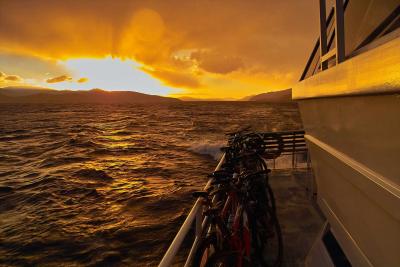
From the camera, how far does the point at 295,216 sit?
208 inches

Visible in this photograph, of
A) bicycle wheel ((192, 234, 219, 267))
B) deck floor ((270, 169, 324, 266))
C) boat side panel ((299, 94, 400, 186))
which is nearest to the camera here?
boat side panel ((299, 94, 400, 186))

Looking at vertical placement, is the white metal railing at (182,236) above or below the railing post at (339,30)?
below

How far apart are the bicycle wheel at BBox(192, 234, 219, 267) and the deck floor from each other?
165 centimetres

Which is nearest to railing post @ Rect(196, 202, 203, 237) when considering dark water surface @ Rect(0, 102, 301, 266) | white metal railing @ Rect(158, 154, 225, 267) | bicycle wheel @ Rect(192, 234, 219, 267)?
white metal railing @ Rect(158, 154, 225, 267)

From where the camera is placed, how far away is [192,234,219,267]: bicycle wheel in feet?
8.71

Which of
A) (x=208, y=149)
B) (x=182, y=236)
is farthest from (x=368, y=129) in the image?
(x=208, y=149)

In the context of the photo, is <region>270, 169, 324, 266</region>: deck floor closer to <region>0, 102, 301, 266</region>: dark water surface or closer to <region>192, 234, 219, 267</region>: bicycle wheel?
<region>192, 234, 219, 267</region>: bicycle wheel

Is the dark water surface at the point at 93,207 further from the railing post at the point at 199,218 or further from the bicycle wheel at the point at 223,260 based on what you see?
the bicycle wheel at the point at 223,260

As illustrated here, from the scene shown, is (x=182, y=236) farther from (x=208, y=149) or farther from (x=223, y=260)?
(x=208, y=149)

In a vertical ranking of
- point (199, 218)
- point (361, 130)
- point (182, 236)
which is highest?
point (361, 130)

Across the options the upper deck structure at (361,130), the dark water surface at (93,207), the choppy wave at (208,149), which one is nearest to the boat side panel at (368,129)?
the upper deck structure at (361,130)

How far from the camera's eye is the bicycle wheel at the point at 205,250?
8.71 ft

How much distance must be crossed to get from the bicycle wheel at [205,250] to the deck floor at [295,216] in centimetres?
165

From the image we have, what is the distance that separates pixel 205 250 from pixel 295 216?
3.07 meters
